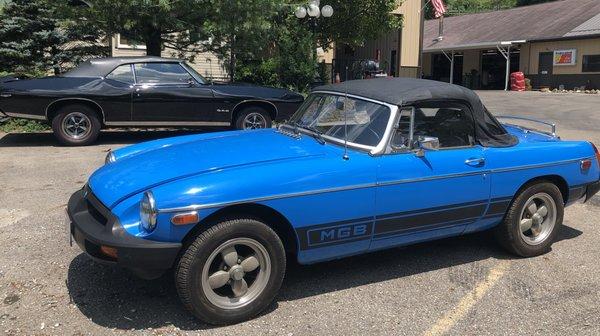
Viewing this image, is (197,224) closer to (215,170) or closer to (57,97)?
(215,170)

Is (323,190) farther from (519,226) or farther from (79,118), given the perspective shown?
(79,118)

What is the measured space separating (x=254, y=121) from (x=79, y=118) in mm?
3073

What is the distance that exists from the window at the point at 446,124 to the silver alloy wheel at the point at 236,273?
5.19ft

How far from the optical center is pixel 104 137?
1076 centimetres

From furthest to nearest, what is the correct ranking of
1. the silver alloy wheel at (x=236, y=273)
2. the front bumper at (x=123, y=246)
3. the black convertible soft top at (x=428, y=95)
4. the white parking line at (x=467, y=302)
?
1. the black convertible soft top at (x=428, y=95)
2. the white parking line at (x=467, y=302)
3. the silver alloy wheel at (x=236, y=273)
4. the front bumper at (x=123, y=246)

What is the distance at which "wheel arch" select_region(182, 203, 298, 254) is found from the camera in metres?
3.40

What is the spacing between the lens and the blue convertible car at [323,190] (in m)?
3.36

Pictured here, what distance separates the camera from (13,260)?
4.45 metres

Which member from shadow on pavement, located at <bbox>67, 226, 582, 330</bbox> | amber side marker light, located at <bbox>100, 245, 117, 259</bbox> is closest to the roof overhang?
shadow on pavement, located at <bbox>67, 226, 582, 330</bbox>

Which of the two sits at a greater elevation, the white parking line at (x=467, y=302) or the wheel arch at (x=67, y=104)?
the wheel arch at (x=67, y=104)

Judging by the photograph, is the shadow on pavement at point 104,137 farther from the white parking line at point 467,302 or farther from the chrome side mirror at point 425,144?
the white parking line at point 467,302

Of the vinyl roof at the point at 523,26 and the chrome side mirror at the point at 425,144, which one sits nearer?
the chrome side mirror at the point at 425,144

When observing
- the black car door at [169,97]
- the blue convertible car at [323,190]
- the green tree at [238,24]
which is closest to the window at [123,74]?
the black car door at [169,97]

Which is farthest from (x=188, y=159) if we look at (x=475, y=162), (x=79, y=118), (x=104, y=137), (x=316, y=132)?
(x=104, y=137)
